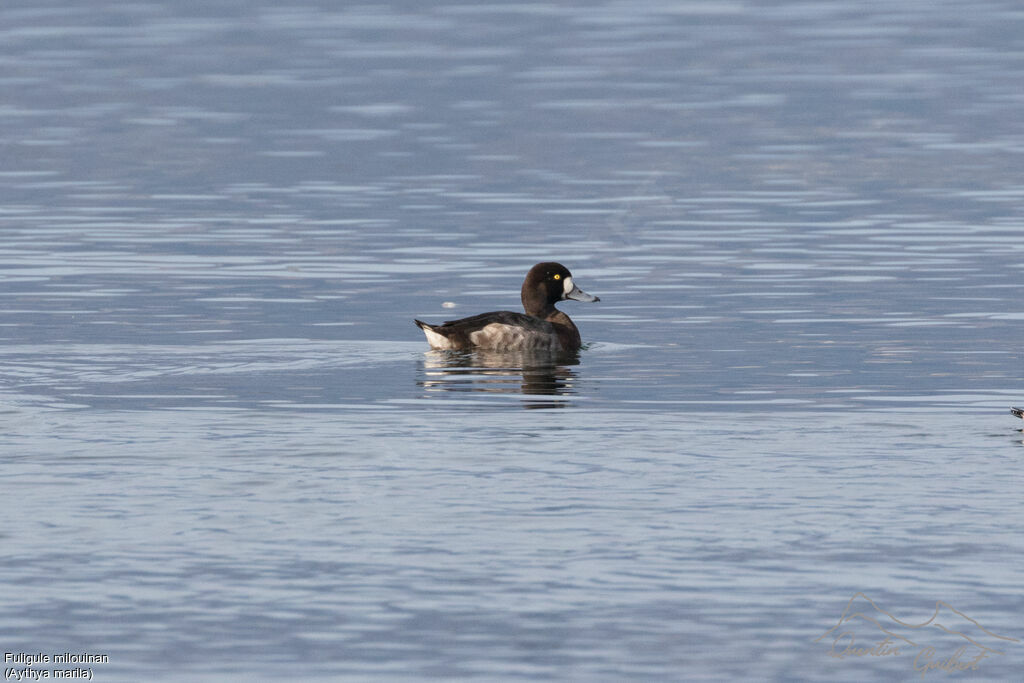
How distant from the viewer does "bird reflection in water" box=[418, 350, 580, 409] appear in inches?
717

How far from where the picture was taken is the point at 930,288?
83.5ft

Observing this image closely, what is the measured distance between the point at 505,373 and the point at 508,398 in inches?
79.6

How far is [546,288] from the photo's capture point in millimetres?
23047

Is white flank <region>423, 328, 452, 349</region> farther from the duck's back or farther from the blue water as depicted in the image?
the blue water

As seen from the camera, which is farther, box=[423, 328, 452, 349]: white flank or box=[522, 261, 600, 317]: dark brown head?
box=[522, 261, 600, 317]: dark brown head

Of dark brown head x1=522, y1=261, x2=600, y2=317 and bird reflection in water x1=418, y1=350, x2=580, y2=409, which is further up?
dark brown head x1=522, y1=261, x2=600, y2=317

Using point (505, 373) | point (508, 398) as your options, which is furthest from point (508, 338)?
point (508, 398)

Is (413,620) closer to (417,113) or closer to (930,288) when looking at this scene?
(930,288)

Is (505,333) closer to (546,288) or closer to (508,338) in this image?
(508,338)

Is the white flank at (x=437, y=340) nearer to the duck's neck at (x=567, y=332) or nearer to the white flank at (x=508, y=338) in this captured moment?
the white flank at (x=508, y=338)

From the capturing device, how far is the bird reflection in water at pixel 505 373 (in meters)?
18.2

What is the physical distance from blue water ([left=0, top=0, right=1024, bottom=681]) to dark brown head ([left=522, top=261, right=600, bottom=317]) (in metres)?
0.66

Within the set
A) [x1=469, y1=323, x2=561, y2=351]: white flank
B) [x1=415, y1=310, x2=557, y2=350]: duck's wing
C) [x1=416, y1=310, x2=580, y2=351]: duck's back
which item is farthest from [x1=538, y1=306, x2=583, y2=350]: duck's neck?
[x1=415, y1=310, x2=557, y2=350]: duck's wing

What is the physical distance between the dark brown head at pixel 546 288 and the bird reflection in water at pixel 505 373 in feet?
5.82
